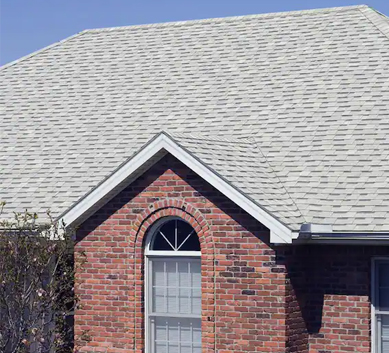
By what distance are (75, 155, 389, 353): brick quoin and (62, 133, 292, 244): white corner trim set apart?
35 centimetres

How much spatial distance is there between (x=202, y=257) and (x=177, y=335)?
4.65 ft

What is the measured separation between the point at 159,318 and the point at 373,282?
3.39 m

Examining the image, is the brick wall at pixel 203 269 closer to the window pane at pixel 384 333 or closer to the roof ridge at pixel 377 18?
the window pane at pixel 384 333

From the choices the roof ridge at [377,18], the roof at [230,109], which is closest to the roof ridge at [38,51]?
the roof at [230,109]

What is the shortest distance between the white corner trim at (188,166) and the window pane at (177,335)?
2122mm

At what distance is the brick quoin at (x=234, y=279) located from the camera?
1419 centimetres

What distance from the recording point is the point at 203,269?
1458 cm

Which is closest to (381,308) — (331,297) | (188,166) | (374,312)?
(374,312)

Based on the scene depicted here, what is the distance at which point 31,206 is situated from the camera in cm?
1680

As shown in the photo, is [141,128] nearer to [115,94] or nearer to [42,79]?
[115,94]

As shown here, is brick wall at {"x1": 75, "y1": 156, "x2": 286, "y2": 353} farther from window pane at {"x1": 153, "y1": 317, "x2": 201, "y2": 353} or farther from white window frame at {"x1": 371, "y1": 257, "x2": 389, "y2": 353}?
white window frame at {"x1": 371, "y1": 257, "x2": 389, "y2": 353}

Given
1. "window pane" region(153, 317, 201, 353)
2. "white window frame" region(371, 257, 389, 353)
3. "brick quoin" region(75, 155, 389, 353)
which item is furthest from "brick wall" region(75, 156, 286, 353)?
"white window frame" region(371, 257, 389, 353)

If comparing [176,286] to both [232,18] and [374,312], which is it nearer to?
[374,312]

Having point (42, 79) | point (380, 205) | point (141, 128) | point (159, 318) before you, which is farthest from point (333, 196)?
point (42, 79)
